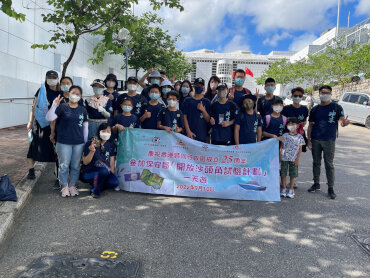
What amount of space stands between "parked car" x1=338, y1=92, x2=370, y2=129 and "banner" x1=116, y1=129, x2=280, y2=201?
13075mm

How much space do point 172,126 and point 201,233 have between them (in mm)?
2138

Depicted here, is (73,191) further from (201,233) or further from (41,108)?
(201,233)

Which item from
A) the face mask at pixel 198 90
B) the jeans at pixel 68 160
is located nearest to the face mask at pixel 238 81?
the face mask at pixel 198 90

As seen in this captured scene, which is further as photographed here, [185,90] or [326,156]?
[185,90]

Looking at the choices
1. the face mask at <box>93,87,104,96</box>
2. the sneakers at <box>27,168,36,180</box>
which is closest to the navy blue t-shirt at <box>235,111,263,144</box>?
the face mask at <box>93,87,104,96</box>

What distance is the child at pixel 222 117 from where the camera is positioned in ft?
16.9

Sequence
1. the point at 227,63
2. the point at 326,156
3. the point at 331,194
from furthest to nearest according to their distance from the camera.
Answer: the point at 227,63
the point at 326,156
the point at 331,194

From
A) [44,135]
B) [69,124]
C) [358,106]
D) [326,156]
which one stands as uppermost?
[358,106]

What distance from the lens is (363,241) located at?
3547mm

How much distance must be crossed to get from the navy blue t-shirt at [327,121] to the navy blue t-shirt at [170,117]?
2.45 metres

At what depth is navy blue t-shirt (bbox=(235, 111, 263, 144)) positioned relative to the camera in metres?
5.19

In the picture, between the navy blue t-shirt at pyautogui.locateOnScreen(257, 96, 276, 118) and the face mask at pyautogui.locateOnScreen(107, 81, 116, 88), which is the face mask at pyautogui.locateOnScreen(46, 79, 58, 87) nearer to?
the face mask at pyautogui.locateOnScreen(107, 81, 116, 88)

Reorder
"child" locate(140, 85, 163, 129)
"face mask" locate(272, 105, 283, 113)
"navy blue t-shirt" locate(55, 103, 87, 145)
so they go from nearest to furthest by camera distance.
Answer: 1. "navy blue t-shirt" locate(55, 103, 87, 145)
2. "face mask" locate(272, 105, 283, 113)
3. "child" locate(140, 85, 163, 129)

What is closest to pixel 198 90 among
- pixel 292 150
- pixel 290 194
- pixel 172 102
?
pixel 172 102
